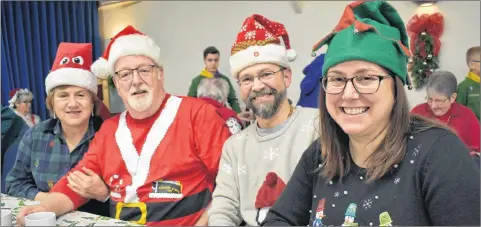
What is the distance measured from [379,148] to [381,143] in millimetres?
17

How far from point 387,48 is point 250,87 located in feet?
2.47

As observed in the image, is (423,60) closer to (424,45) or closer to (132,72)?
(424,45)

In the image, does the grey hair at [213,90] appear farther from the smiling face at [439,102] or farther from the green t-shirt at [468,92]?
the green t-shirt at [468,92]

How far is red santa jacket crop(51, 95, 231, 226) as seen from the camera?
1859 millimetres

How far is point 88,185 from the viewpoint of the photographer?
1890 mm

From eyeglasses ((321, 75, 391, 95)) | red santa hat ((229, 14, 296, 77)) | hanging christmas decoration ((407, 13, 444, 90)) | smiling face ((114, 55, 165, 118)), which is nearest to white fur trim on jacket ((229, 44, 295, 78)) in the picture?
red santa hat ((229, 14, 296, 77))

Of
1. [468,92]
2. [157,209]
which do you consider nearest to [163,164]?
[157,209]

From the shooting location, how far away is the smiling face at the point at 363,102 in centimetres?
113

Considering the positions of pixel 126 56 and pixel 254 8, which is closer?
pixel 126 56

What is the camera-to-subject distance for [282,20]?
18.3 ft

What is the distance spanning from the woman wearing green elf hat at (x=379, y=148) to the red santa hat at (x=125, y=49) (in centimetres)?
102

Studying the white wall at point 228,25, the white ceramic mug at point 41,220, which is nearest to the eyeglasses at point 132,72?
the white ceramic mug at point 41,220

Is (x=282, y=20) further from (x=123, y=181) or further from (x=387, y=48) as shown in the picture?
(x=387, y=48)

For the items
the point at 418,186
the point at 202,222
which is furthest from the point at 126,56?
the point at 418,186
